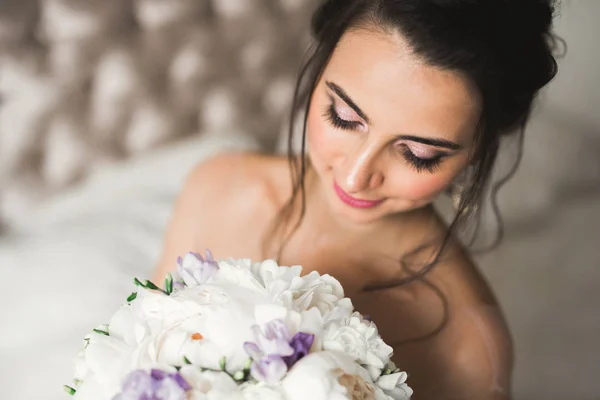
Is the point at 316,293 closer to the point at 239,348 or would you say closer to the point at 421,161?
the point at 239,348

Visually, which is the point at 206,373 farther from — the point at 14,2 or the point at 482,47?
the point at 14,2

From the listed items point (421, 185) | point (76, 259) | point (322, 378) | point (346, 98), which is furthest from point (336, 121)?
point (76, 259)

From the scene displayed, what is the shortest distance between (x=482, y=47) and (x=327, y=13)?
278 mm

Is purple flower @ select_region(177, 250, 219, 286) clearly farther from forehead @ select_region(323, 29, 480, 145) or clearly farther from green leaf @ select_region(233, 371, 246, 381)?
forehead @ select_region(323, 29, 480, 145)

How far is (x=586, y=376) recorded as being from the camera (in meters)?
1.30

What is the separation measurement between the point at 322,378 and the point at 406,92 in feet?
1.21

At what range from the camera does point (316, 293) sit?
0.62m

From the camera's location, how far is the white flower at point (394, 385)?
1.91 ft

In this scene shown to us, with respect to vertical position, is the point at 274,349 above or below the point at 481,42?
below

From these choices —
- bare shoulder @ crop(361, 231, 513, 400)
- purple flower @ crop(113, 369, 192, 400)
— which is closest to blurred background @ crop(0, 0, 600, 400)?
bare shoulder @ crop(361, 231, 513, 400)

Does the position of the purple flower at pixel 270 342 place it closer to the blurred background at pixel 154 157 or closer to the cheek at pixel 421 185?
the cheek at pixel 421 185

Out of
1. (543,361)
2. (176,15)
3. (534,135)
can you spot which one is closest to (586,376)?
(543,361)

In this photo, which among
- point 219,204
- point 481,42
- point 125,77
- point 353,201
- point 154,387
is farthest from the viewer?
point 125,77

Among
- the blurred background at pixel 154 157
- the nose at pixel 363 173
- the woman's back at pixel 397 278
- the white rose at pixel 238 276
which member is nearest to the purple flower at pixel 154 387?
the white rose at pixel 238 276
